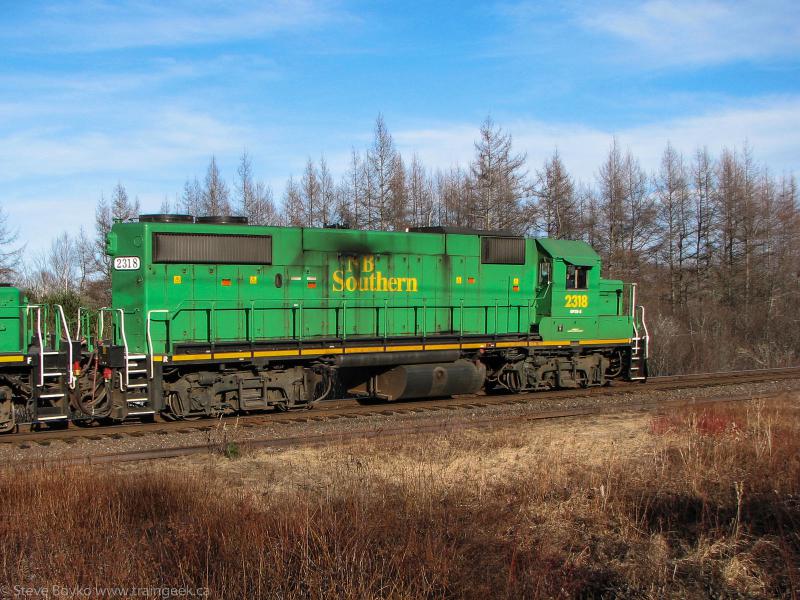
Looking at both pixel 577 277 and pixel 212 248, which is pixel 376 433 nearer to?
pixel 212 248

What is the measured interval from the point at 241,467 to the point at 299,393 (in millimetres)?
4967

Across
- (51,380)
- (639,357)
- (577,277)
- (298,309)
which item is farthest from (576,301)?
(51,380)

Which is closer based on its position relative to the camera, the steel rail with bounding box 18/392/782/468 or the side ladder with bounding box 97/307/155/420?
the steel rail with bounding box 18/392/782/468

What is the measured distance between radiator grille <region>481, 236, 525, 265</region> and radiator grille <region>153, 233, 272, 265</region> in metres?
5.36

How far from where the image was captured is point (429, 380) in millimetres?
15633

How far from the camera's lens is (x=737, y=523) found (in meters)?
6.39

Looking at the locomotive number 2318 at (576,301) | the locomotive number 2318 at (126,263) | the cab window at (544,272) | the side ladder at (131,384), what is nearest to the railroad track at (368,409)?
the side ladder at (131,384)

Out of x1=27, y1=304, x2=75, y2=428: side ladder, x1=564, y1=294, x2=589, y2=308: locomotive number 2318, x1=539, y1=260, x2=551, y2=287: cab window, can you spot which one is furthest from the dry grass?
x1=539, y1=260, x2=551, y2=287: cab window

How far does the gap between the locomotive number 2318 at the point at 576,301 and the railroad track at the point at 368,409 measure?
2.13 metres

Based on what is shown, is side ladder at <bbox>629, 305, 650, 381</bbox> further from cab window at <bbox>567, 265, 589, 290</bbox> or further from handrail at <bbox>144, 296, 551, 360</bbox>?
handrail at <bbox>144, 296, 551, 360</bbox>

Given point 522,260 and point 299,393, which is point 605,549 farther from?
point 522,260

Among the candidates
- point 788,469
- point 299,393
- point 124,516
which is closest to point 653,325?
point 299,393

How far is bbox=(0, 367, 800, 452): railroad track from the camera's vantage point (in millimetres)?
11695

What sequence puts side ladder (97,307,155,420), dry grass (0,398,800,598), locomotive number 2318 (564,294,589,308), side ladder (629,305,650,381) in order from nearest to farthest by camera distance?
1. dry grass (0,398,800,598)
2. side ladder (97,307,155,420)
3. locomotive number 2318 (564,294,589,308)
4. side ladder (629,305,650,381)
